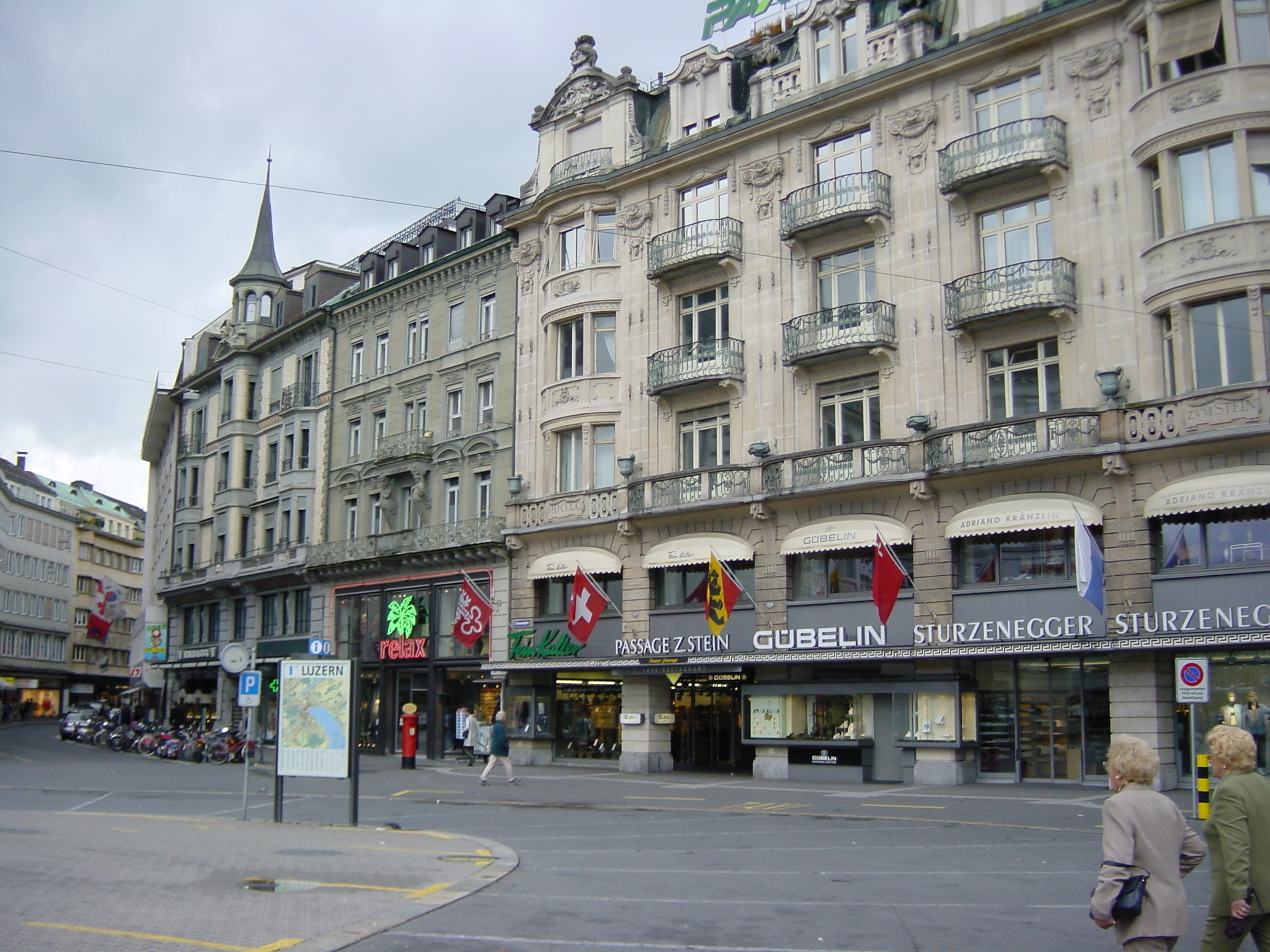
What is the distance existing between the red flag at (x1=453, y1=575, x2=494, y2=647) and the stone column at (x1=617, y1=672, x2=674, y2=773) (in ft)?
19.5

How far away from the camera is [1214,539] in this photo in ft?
78.8

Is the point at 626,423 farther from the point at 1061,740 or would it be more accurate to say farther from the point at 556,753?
the point at 1061,740

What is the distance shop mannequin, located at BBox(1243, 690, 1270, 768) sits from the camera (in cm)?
A: 2352

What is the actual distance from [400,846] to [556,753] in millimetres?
20390

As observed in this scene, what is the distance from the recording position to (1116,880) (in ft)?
21.0

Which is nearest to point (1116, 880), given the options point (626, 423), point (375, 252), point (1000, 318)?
point (1000, 318)

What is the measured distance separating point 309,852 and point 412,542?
26857mm

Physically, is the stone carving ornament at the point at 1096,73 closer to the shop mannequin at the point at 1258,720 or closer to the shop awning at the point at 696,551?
the shop mannequin at the point at 1258,720

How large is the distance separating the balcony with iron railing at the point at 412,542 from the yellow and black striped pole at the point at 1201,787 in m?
22.6

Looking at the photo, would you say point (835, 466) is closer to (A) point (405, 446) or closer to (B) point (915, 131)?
(B) point (915, 131)

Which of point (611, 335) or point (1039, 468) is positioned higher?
point (611, 335)

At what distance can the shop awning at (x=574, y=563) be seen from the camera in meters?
34.3

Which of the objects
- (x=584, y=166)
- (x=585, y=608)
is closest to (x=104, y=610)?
(x=584, y=166)

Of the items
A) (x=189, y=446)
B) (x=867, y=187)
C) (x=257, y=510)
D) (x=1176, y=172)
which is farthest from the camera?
(x=189, y=446)
